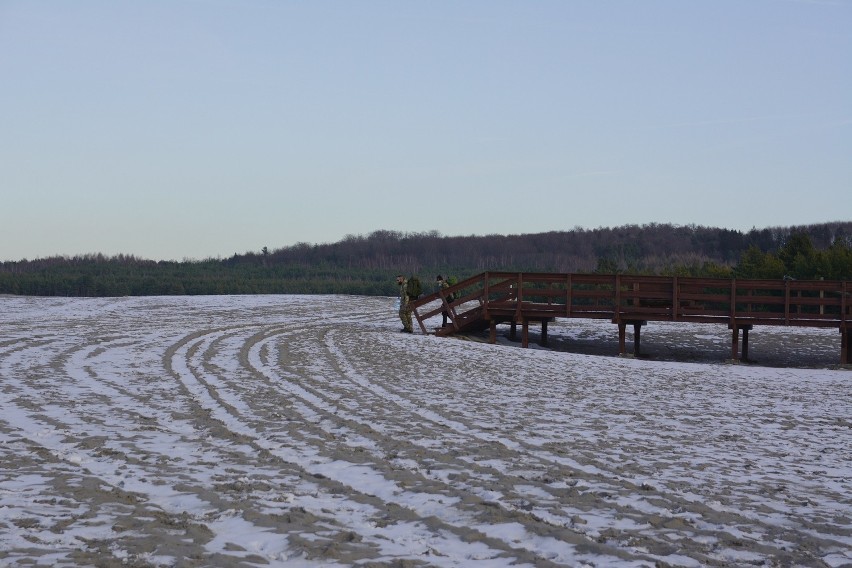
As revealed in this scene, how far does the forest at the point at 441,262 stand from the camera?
52.5 m

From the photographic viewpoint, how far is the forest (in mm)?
52500

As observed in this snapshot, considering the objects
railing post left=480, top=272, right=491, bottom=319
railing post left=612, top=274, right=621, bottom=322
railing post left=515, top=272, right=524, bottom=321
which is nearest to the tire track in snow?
railing post left=480, top=272, right=491, bottom=319

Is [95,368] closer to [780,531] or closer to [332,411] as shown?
[332,411]

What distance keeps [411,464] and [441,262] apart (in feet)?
474

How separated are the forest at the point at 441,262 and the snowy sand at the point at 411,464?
3508cm

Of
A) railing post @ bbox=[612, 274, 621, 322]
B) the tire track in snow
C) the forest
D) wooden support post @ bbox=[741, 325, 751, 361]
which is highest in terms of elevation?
the forest

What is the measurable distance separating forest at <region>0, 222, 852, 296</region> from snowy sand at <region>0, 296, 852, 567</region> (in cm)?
3508

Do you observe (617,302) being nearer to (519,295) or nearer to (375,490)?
(519,295)

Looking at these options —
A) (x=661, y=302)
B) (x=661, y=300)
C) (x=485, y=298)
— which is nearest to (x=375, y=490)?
(x=485, y=298)

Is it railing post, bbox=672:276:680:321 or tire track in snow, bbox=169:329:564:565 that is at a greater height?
railing post, bbox=672:276:680:321

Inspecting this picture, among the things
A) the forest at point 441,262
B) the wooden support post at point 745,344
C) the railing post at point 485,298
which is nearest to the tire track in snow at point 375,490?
the railing post at point 485,298

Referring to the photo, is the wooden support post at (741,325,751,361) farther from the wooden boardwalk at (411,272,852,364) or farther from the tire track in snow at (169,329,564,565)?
the tire track in snow at (169,329,564,565)

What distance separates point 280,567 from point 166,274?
8449cm

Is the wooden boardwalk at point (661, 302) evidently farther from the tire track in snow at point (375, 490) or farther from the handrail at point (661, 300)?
the tire track in snow at point (375, 490)
